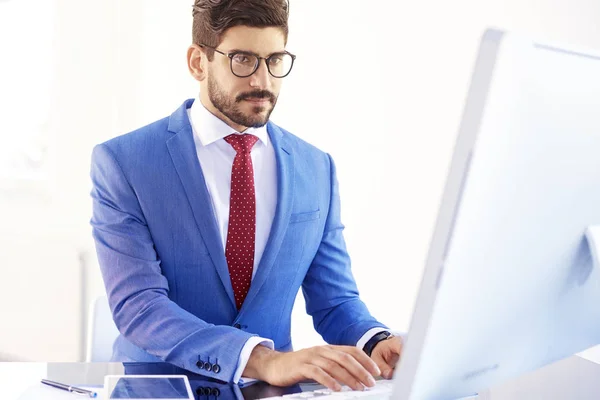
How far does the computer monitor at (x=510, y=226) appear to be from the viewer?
0.87 m

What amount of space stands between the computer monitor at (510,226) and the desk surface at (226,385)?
33 cm

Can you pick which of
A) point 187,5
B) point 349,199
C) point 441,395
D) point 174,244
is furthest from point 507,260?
point 187,5

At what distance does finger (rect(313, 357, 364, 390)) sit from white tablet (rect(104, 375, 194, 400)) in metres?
0.25

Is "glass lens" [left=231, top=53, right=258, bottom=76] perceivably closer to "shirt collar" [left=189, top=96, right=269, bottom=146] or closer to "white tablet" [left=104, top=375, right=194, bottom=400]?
"shirt collar" [left=189, top=96, right=269, bottom=146]

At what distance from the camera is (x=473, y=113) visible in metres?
0.86

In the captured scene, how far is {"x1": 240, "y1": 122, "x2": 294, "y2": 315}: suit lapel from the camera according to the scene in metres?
2.16

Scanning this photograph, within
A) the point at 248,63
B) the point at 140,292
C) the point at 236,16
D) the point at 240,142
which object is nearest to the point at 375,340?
the point at 140,292

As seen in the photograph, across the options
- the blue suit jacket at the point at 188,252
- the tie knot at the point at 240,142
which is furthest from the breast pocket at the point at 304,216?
the tie knot at the point at 240,142

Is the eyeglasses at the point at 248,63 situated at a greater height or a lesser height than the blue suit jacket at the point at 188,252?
greater

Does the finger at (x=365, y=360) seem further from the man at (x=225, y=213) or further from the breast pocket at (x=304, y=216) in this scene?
the breast pocket at (x=304, y=216)

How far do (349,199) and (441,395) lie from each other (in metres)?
3.41

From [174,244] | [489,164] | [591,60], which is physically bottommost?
[174,244]

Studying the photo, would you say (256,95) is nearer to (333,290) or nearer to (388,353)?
(333,290)

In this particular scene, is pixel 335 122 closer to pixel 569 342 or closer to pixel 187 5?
pixel 187 5
